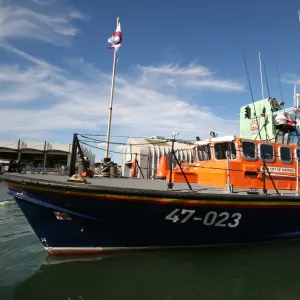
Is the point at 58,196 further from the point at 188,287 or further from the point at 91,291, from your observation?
the point at 188,287

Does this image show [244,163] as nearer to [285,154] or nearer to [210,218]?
[285,154]

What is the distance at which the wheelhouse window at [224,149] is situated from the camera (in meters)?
7.29

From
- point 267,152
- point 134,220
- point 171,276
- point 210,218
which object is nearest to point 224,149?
point 267,152

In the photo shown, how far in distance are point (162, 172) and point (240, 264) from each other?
3565 mm

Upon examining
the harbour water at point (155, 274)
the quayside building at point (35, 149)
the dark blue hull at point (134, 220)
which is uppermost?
the quayside building at point (35, 149)

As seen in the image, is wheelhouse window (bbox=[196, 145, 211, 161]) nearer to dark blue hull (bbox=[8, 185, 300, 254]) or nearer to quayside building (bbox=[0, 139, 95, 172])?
dark blue hull (bbox=[8, 185, 300, 254])

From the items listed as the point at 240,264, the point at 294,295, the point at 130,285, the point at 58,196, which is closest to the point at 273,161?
the point at 240,264

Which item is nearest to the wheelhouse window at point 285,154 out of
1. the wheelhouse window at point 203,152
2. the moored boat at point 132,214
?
the moored boat at point 132,214

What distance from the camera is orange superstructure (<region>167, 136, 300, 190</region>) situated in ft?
23.7

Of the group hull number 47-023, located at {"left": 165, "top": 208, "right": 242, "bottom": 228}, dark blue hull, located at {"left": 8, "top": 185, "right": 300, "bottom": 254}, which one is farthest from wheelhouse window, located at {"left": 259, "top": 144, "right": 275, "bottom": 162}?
hull number 47-023, located at {"left": 165, "top": 208, "right": 242, "bottom": 228}

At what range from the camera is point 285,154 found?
25.8 feet

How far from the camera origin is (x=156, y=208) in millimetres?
5566

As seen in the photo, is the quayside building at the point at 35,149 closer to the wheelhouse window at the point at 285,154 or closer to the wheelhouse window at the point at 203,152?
the wheelhouse window at the point at 203,152

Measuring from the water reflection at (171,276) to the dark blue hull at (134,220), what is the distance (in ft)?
0.89
